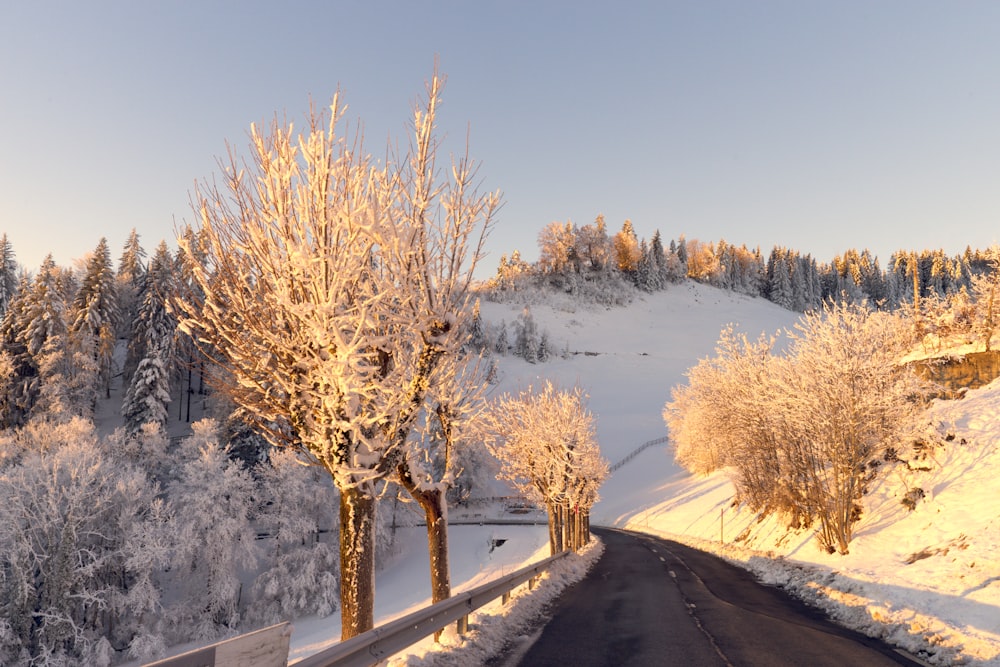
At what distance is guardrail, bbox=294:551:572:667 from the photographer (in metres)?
5.32

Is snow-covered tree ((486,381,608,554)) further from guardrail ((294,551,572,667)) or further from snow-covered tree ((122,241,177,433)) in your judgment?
snow-covered tree ((122,241,177,433))

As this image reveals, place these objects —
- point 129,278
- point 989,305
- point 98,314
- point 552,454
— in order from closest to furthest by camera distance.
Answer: point 552,454
point 989,305
point 98,314
point 129,278

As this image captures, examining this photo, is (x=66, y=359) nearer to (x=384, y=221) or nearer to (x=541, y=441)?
(x=541, y=441)

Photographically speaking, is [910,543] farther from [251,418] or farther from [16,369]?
[16,369]

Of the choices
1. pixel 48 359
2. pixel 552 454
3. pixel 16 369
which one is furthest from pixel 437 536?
pixel 16 369

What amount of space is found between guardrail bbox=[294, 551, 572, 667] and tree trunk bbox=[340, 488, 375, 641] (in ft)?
2.29

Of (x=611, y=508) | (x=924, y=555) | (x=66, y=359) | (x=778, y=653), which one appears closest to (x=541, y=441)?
(x=924, y=555)

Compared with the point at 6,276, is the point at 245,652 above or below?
below

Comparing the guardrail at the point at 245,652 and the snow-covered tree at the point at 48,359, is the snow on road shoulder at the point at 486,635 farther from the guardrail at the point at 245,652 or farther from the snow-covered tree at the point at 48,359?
the snow-covered tree at the point at 48,359

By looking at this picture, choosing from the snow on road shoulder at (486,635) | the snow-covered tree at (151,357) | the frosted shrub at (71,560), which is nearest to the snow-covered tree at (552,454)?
the snow on road shoulder at (486,635)

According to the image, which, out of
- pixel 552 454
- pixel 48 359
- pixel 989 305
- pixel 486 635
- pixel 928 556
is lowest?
pixel 928 556

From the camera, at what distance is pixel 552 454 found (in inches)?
1125

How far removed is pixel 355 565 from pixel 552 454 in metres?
21.7

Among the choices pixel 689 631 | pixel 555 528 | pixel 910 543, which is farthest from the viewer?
pixel 555 528
